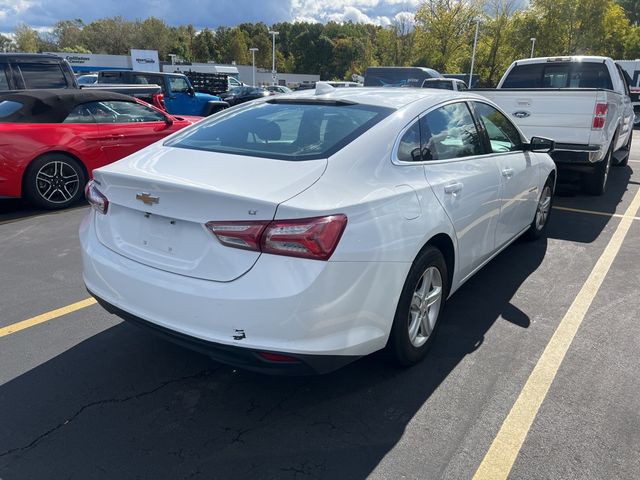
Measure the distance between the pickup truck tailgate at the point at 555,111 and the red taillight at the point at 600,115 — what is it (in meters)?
0.05

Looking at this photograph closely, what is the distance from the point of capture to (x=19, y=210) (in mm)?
6715

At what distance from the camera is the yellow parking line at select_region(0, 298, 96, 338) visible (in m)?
3.53

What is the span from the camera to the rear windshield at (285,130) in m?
2.91

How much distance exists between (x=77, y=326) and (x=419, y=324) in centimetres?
238

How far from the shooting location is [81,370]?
3.08 metres

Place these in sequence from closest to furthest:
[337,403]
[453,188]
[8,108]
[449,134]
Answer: [337,403]
[453,188]
[449,134]
[8,108]

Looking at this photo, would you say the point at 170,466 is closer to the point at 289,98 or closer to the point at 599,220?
the point at 289,98

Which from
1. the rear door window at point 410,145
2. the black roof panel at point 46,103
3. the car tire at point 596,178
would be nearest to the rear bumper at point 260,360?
the rear door window at point 410,145

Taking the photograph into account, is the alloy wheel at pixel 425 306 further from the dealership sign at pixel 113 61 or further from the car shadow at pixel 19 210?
the dealership sign at pixel 113 61

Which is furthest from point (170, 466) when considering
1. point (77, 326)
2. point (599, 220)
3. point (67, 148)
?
point (599, 220)

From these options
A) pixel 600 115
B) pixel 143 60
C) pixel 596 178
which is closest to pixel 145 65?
pixel 143 60

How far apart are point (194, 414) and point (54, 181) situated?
5.13 meters

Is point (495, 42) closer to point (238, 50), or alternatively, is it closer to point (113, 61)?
point (113, 61)

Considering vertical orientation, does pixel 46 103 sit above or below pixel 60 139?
above
